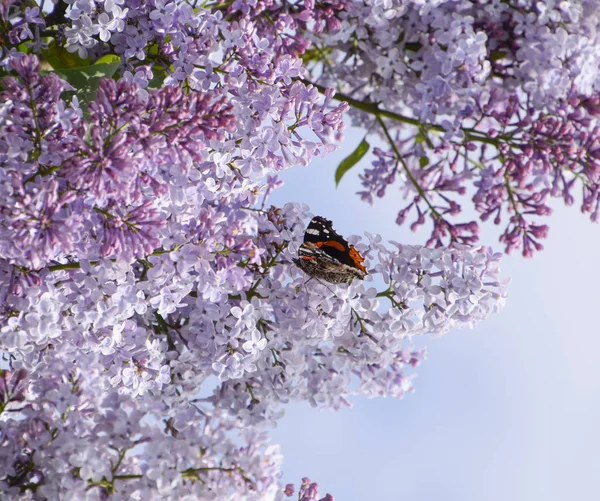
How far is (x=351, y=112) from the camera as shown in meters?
2.69

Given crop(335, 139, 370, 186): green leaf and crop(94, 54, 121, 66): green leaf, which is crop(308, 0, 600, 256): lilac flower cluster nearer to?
crop(335, 139, 370, 186): green leaf

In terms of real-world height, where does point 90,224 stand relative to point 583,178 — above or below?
below

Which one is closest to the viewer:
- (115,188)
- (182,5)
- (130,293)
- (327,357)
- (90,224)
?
(115,188)

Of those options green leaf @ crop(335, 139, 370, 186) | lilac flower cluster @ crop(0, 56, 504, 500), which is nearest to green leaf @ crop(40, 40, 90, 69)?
lilac flower cluster @ crop(0, 56, 504, 500)

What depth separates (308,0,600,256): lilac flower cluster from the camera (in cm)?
221

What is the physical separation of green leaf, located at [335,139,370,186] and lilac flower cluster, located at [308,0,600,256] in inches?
1.8

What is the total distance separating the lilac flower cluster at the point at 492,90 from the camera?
Result: 221 centimetres

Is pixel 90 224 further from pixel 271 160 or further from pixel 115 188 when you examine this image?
pixel 271 160

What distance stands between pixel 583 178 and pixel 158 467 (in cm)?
148

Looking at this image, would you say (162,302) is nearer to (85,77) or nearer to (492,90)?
(85,77)

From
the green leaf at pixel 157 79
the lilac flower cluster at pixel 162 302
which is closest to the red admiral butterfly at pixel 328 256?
the lilac flower cluster at pixel 162 302

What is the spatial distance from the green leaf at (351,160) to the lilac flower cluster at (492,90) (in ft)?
0.15

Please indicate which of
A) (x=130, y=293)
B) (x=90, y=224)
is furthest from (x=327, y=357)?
(x=90, y=224)

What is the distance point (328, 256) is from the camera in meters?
1.71
